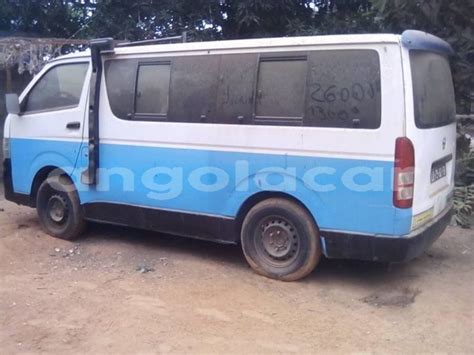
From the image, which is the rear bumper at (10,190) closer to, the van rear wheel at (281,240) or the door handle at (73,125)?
the door handle at (73,125)

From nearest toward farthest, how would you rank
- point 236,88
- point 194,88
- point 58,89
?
1. point 236,88
2. point 194,88
3. point 58,89

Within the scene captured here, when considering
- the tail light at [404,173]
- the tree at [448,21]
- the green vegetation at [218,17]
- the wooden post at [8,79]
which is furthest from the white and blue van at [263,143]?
the green vegetation at [218,17]

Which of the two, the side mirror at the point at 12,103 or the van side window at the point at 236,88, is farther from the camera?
the side mirror at the point at 12,103

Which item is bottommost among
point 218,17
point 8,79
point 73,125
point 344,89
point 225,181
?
point 225,181

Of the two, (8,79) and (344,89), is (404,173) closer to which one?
(344,89)

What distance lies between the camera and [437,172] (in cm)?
500

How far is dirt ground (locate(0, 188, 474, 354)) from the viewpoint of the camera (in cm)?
402

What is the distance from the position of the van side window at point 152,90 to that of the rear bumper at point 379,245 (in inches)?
79.4

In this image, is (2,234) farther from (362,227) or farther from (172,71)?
(362,227)

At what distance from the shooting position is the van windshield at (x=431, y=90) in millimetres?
4538

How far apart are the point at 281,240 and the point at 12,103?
350 centimetres

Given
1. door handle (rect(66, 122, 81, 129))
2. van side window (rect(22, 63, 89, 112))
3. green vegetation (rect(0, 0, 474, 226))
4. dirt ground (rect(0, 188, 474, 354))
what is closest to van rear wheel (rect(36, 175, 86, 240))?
dirt ground (rect(0, 188, 474, 354))

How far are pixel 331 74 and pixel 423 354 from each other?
2.27 meters

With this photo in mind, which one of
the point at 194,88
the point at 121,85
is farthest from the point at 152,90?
the point at 194,88
